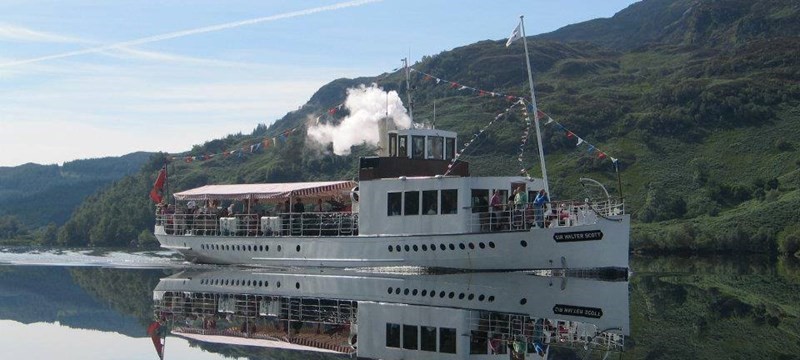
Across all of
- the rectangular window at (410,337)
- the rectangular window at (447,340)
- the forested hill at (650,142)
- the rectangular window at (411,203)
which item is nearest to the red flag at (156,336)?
the rectangular window at (410,337)

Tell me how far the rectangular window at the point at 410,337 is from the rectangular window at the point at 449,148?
861 inches

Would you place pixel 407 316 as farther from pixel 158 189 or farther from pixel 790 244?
pixel 790 244

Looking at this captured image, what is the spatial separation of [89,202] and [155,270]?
359ft

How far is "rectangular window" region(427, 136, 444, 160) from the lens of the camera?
4194cm

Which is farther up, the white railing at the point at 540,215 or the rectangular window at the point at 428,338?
the white railing at the point at 540,215

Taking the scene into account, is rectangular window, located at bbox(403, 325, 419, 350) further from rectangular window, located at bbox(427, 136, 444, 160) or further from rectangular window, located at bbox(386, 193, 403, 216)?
rectangular window, located at bbox(427, 136, 444, 160)

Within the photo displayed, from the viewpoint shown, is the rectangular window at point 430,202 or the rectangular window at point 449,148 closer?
the rectangular window at point 430,202

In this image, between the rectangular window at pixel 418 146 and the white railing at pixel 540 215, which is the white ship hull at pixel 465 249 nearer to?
the white railing at pixel 540 215

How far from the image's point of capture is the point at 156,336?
20.9 meters

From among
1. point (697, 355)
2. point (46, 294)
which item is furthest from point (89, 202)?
point (697, 355)

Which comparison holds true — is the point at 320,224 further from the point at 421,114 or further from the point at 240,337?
the point at 421,114

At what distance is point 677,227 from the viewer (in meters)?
66.6

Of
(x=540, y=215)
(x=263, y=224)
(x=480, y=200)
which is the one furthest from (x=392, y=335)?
(x=263, y=224)

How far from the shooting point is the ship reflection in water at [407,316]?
18609 millimetres
